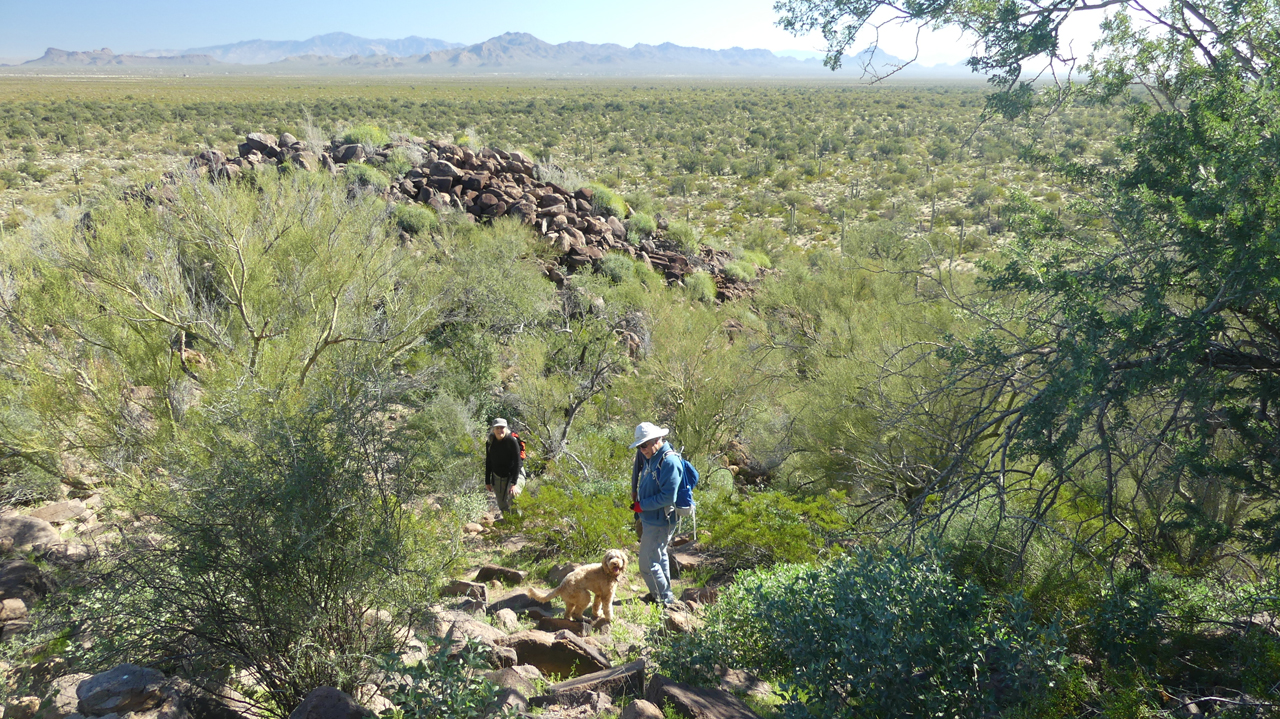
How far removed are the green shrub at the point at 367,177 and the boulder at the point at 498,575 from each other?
1356 cm

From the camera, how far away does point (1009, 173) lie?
34406mm

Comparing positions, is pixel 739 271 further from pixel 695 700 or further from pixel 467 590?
pixel 695 700

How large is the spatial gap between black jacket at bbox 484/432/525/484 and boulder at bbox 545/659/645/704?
14.4 feet

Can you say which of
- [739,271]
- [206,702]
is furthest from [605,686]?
[739,271]

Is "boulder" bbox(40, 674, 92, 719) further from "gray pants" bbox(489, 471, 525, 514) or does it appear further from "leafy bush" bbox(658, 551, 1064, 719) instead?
"gray pants" bbox(489, 471, 525, 514)

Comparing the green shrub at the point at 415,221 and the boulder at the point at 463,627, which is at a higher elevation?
the green shrub at the point at 415,221

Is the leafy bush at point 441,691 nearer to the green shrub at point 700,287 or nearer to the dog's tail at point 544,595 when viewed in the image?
the dog's tail at point 544,595

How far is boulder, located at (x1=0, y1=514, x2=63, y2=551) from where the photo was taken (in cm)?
719

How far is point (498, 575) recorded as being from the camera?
24.4ft

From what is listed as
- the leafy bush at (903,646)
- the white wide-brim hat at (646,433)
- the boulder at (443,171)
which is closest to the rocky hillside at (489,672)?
the leafy bush at (903,646)

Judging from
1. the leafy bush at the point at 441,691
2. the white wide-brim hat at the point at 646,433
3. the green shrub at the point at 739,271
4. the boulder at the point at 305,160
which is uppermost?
the boulder at the point at 305,160

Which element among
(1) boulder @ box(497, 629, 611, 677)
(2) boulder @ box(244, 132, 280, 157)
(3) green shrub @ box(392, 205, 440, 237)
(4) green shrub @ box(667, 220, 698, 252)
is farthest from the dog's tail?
(2) boulder @ box(244, 132, 280, 157)

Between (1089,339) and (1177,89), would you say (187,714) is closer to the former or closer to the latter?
(1089,339)

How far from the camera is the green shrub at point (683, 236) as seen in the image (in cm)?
2248
